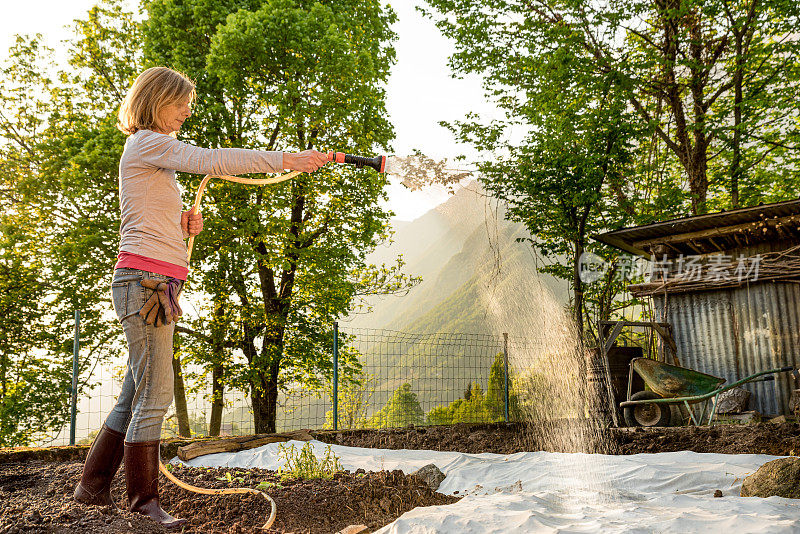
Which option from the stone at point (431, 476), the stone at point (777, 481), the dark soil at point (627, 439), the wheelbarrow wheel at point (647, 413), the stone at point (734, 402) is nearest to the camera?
the stone at point (777, 481)

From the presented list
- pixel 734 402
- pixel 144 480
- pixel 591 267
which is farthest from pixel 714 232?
pixel 144 480

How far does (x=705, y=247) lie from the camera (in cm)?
1016

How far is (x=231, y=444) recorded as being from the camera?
5551 mm

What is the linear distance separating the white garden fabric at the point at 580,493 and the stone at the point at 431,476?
56 millimetres

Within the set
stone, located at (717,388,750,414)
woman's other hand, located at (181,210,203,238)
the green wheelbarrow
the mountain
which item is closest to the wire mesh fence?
the mountain

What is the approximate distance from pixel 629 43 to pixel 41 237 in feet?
54.3

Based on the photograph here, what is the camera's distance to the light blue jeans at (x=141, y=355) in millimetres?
2395

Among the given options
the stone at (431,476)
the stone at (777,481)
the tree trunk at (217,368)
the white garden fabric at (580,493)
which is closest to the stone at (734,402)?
the white garden fabric at (580,493)

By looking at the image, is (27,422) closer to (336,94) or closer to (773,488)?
(336,94)

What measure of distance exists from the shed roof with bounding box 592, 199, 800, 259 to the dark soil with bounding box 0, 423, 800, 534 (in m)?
3.77

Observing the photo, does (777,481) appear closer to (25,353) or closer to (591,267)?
(591,267)

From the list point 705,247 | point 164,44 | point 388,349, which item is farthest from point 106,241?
point 705,247

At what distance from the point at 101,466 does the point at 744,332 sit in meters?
10.1

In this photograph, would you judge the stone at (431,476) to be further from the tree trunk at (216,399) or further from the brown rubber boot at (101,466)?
the tree trunk at (216,399)
